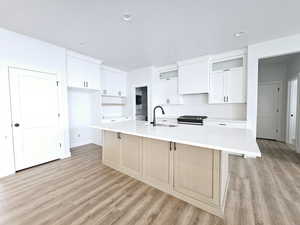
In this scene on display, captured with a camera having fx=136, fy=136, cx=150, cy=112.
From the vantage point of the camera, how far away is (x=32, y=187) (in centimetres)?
218

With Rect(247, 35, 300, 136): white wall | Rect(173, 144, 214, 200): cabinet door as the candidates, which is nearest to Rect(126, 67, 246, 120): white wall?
Rect(247, 35, 300, 136): white wall

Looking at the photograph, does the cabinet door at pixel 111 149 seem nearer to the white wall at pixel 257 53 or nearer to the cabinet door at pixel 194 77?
the cabinet door at pixel 194 77

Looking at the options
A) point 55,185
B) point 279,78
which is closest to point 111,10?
point 55,185

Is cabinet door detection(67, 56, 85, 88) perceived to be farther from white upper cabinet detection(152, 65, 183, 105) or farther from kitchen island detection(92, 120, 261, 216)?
white upper cabinet detection(152, 65, 183, 105)

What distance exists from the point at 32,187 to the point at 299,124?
617cm

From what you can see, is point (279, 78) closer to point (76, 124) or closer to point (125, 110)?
point (125, 110)

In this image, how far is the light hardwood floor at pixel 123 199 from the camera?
61.0 inches

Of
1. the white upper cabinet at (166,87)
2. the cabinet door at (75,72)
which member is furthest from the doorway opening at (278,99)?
the cabinet door at (75,72)

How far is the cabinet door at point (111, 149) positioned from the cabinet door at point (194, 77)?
8.98ft

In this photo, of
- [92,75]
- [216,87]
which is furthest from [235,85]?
[92,75]

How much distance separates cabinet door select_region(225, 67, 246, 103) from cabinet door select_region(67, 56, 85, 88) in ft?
13.4

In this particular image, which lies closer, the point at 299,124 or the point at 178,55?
the point at 299,124

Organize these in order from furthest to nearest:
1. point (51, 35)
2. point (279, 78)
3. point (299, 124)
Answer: point (279, 78) → point (299, 124) → point (51, 35)

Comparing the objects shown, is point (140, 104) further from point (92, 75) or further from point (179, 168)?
point (179, 168)
